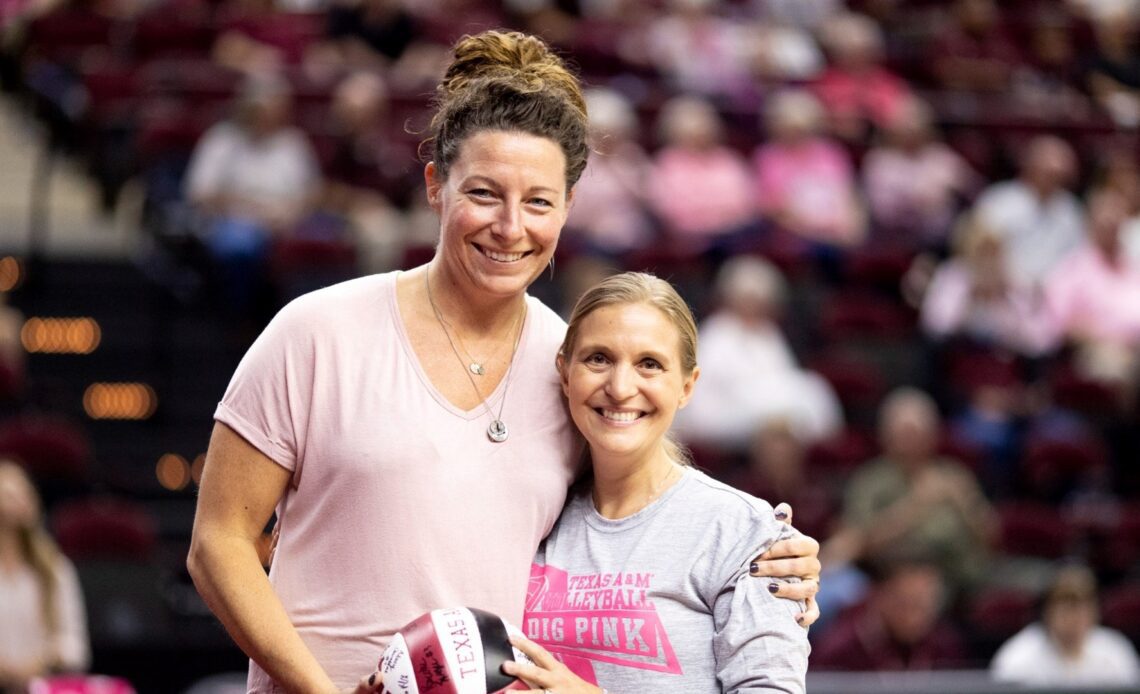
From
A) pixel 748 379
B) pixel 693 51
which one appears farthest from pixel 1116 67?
pixel 748 379

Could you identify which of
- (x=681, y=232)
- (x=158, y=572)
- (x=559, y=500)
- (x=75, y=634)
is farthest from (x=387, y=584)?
(x=681, y=232)

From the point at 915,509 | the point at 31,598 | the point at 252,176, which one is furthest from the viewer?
the point at 252,176

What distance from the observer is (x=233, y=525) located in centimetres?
256

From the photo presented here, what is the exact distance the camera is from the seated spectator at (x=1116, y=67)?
1095 centimetres

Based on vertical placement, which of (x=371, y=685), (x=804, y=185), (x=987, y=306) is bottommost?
(x=371, y=685)

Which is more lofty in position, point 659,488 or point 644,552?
point 659,488

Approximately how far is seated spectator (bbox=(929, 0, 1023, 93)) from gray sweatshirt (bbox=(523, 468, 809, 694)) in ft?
28.7

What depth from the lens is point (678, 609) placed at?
2590 mm

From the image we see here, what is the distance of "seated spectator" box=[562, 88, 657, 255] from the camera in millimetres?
8438

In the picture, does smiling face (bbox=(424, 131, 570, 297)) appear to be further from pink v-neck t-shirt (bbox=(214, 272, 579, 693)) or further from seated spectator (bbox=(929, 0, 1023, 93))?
seated spectator (bbox=(929, 0, 1023, 93))

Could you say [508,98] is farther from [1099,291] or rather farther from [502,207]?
[1099,291]

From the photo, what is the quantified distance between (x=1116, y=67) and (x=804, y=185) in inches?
135

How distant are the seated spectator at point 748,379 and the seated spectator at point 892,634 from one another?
1332mm

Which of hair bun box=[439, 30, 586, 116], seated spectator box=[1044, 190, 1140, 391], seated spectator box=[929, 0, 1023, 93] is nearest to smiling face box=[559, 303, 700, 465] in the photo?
hair bun box=[439, 30, 586, 116]
